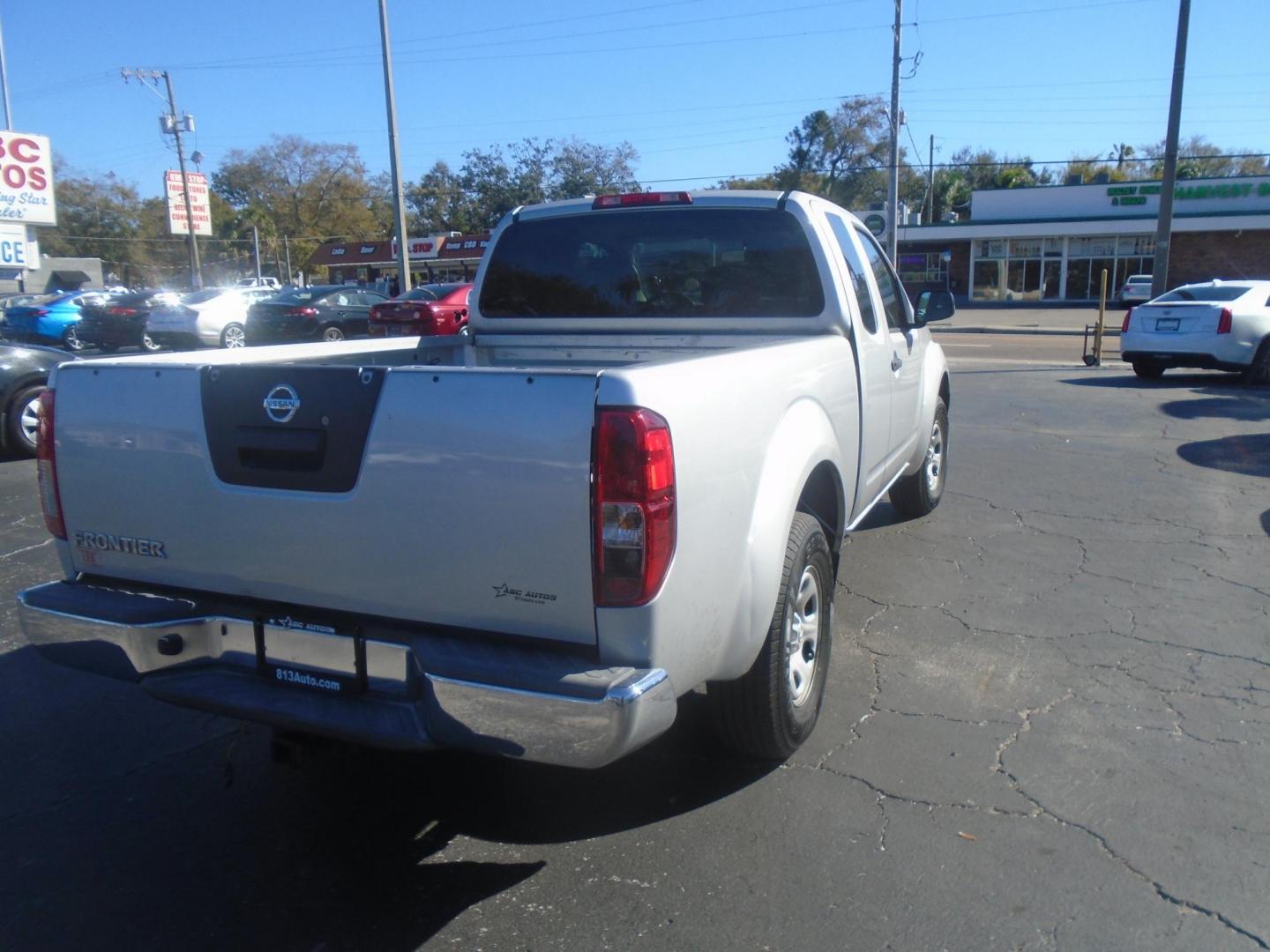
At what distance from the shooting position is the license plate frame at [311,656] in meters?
2.82

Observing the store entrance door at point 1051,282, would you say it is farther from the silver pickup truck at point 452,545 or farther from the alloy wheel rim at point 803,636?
the alloy wheel rim at point 803,636

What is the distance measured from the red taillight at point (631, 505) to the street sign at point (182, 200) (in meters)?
53.8

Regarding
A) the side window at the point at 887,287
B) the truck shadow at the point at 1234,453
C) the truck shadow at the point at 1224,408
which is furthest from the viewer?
the truck shadow at the point at 1224,408

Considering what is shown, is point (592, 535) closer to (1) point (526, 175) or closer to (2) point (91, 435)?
(2) point (91, 435)

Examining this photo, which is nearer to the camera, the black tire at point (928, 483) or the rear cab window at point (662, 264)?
the rear cab window at point (662, 264)

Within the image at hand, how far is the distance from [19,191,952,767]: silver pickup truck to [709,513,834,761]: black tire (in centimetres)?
1

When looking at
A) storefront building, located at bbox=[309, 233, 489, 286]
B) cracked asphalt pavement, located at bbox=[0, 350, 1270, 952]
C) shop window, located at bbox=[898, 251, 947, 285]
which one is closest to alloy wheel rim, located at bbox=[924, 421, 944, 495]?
cracked asphalt pavement, located at bbox=[0, 350, 1270, 952]

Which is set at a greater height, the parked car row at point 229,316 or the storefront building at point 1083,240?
the storefront building at point 1083,240

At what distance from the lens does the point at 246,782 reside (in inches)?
145

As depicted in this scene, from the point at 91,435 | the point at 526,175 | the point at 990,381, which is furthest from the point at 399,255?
the point at 526,175

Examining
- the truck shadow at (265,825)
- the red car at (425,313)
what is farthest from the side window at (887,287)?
the red car at (425,313)

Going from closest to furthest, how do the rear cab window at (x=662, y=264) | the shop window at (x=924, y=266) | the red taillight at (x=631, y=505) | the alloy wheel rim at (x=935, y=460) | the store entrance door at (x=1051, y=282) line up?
the red taillight at (x=631, y=505) < the rear cab window at (x=662, y=264) < the alloy wheel rim at (x=935, y=460) < the store entrance door at (x=1051, y=282) < the shop window at (x=924, y=266)

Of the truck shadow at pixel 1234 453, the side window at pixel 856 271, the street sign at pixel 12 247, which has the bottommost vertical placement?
the truck shadow at pixel 1234 453

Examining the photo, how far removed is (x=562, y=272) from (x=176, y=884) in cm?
313
